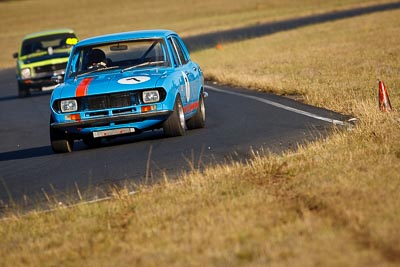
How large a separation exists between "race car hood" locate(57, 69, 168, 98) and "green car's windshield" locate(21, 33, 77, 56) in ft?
43.2

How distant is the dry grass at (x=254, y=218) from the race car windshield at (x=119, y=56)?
2.99 meters

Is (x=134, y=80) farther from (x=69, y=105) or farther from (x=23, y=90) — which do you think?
(x=23, y=90)

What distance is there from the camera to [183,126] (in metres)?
12.4

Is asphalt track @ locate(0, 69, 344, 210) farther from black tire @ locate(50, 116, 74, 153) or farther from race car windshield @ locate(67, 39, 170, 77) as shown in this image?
race car windshield @ locate(67, 39, 170, 77)

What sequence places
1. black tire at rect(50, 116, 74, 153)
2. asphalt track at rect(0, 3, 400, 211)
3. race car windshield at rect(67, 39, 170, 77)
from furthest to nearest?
race car windshield at rect(67, 39, 170, 77), black tire at rect(50, 116, 74, 153), asphalt track at rect(0, 3, 400, 211)

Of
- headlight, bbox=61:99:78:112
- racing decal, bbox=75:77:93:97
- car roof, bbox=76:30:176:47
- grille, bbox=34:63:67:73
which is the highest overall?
car roof, bbox=76:30:176:47

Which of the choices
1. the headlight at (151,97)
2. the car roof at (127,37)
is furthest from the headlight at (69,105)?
the car roof at (127,37)

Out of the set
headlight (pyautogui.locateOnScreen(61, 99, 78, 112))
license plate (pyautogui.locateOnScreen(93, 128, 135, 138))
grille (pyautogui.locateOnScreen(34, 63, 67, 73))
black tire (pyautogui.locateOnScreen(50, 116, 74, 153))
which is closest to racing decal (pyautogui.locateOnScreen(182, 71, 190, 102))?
license plate (pyautogui.locateOnScreen(93, 128, 135, 138))

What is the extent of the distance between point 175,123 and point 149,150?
2.50ft

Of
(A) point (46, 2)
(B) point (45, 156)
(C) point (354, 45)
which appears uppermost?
(B) point (45, 156)

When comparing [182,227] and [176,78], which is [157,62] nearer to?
[176,78]

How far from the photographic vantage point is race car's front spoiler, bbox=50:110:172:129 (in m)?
11.7

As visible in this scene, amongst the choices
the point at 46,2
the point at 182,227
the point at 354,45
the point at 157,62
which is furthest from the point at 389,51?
the point at 46,2

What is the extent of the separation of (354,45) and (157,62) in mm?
17097
